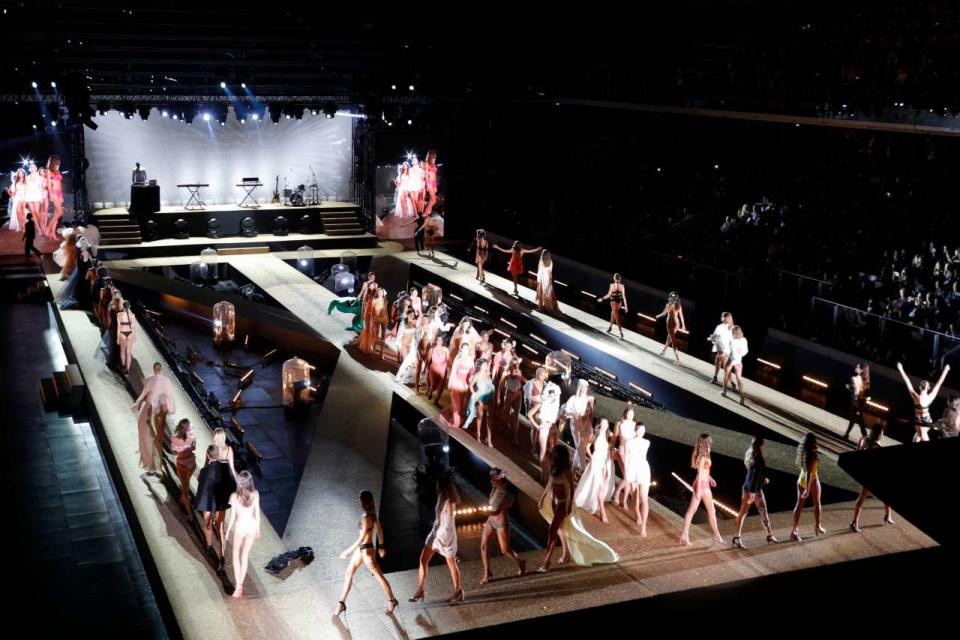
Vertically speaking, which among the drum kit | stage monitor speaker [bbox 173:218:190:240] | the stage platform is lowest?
the stage platform

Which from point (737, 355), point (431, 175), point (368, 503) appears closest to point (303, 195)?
point (431, 175)

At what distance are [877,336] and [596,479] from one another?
23.4ft

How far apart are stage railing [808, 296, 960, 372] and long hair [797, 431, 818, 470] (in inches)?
224

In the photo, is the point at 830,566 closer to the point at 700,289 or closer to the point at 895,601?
the point at 895,601

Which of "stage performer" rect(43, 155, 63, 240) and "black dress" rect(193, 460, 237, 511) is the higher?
"stage performer" rect(43, 155, 63, 240)

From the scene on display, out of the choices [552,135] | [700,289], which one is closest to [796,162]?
[700,289]

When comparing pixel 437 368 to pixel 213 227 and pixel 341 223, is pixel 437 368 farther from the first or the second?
pixel 341 223

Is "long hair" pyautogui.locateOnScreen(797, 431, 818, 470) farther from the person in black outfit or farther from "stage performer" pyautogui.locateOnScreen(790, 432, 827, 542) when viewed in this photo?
the person in black outfit

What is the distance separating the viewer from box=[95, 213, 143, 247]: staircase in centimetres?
2775

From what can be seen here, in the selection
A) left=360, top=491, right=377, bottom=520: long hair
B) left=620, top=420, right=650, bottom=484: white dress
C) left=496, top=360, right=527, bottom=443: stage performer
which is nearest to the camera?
left=360, top=491, right=377, bottom=520: long hair

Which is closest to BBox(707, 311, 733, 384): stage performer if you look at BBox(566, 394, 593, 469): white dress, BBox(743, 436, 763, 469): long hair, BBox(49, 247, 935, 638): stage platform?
BBox(49, 247, 935, 638): stage platform

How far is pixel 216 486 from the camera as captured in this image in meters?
9.91

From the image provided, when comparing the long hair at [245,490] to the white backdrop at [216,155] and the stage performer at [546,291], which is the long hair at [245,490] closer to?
the stage performer at [546,291]

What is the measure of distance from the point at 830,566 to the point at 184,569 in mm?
6388
